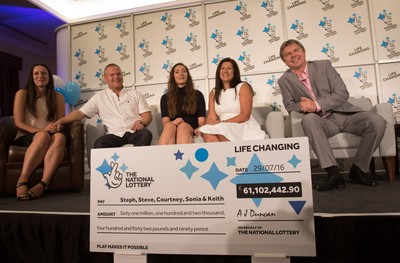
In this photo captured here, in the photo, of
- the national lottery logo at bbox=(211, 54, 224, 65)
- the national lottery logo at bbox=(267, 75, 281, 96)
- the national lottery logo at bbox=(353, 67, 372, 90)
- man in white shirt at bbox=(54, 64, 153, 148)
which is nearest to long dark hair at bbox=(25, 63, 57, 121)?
man in white shirt at bbox=(54, 64, 153, 148)

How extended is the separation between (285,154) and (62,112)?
2.24 meters

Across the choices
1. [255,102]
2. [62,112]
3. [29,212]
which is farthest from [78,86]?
[29,212]

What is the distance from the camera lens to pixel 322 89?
7.27 ft

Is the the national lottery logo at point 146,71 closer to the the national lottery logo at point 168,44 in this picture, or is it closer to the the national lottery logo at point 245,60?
the the national lottery logo at point 168,44

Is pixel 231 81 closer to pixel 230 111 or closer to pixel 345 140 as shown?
pixel 230 111

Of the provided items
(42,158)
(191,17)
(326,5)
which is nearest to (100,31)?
(191,17)

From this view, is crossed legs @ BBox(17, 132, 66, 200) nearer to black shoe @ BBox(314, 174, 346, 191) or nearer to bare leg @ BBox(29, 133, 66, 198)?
bare leg @ BBox(29, 133, 66, 198)

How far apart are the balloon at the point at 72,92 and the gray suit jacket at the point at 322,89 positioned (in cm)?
257

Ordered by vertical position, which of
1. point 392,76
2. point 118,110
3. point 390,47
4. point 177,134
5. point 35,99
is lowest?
point 177,134

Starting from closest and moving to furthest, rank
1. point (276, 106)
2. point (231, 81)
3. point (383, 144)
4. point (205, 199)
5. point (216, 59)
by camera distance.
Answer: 1. point (205, 199)
2. point (383, 144)
3. point (231, 81)
4. point (276, 106)
5. point (216, 59)

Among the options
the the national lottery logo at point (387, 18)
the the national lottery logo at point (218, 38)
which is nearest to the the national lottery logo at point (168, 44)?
the the national lottery logo at point (218, 38)

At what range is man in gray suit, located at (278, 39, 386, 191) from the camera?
1.88m

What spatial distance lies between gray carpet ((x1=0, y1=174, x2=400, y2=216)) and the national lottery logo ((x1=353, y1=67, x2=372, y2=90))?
139 cm

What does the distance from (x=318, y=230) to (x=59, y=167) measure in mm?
1928
